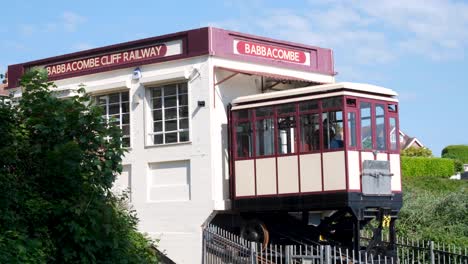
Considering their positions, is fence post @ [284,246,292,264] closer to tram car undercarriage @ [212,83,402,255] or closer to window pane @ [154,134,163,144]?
tram car undercarriage @ [212,83,402,255]

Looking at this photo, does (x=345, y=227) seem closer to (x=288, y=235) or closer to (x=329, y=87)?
(x=288, y=235)

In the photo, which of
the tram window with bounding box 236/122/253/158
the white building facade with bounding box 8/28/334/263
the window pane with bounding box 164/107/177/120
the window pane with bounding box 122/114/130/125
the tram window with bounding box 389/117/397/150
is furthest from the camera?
the window pane with bounding box 122/114/130/125

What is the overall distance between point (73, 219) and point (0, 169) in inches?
46.0

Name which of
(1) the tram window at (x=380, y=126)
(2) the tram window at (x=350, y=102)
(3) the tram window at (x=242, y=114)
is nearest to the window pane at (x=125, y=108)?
(3) the tram window at (x=242, y=114)

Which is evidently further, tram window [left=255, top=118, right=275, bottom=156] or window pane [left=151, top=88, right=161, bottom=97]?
window pane [left=151, top=88, right=161, bottom=97]

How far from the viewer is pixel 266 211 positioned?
18984mm

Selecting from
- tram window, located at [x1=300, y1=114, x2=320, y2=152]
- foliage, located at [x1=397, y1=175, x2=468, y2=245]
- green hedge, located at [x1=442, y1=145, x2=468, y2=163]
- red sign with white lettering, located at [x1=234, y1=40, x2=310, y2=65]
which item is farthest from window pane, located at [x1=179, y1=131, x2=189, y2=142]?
green hedge, located at [x1=442, y1=145, x2=468, y2=163]

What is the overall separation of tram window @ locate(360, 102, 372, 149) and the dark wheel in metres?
2.95

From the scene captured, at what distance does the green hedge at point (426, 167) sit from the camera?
3881cm

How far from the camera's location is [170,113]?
2014 cm

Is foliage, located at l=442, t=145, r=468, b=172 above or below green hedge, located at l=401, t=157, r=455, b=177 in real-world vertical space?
above

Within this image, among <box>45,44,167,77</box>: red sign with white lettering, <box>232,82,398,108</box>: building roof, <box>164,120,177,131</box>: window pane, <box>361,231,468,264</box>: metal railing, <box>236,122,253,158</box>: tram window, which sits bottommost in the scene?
<box>361,231,468,264</box>: metal railing

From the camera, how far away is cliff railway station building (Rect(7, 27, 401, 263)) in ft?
58.6

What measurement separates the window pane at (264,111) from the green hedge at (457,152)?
36240 mm
